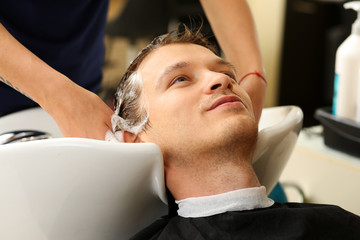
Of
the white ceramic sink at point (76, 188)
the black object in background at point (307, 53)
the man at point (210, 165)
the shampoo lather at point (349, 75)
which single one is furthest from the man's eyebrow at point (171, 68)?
the black object in background at point (307, 53)

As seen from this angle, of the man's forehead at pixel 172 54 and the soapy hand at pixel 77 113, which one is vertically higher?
the man's forehead at pixel 172 54

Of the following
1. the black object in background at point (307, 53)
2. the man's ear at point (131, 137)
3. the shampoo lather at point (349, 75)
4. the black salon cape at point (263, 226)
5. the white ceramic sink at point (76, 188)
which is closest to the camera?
the white ceramic sink at point (76, 188)

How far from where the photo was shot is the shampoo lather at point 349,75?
4.76 feet

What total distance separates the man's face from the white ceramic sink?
122 millimetres

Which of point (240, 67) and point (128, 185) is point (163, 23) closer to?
point (240, 67)

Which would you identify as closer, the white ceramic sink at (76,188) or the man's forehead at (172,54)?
the white ceramic sink at (76,188)

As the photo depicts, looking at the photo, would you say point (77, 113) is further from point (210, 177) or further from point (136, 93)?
point (210, 177)

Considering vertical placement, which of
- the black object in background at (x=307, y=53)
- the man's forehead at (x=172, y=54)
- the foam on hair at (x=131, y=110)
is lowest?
the black object in background at (x=307, y=53)

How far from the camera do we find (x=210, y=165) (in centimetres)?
95

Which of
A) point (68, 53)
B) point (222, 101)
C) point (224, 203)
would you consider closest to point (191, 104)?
point (222, 101)

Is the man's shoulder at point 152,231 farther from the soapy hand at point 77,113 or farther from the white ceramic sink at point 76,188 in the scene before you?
the soapy hand at point 77,113

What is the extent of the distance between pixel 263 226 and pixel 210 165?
16cm

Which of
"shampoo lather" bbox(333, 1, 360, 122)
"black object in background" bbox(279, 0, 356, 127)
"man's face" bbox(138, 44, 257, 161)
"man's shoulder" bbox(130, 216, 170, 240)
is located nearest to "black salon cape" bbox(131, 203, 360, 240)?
"man's shoulder" bbox(130, 216, 170, 240)

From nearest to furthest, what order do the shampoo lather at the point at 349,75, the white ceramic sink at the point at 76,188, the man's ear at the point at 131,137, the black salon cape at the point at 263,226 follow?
the white ceramic sink at the point at 76,188 < the black salon cape at the point at 263,226 < the man's ear at the point at 131,137 < the shampoo lather at the point at 349,75
